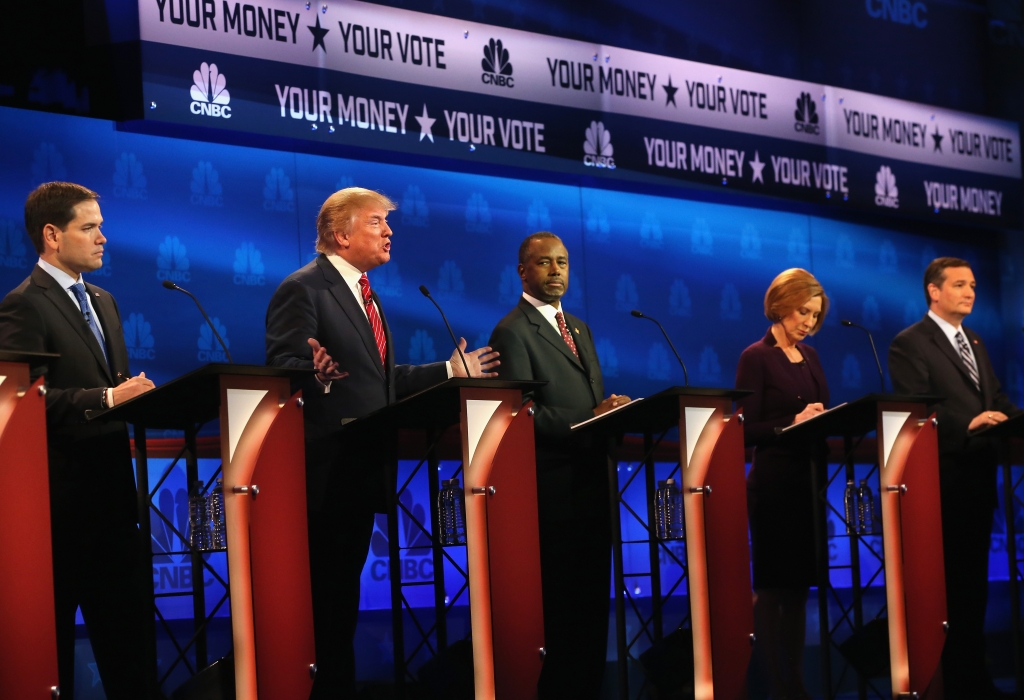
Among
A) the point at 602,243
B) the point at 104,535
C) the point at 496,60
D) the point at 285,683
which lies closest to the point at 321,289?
the point at 104,535

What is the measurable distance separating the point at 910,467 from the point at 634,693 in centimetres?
154

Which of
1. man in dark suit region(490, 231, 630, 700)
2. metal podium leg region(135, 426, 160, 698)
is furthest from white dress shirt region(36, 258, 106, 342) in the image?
man in dark suit region(490, 231, 630, 700)

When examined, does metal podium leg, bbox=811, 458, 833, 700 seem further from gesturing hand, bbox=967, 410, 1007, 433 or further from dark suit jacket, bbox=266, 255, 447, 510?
dark suit jacket, bbox=266, 255, 447, 510

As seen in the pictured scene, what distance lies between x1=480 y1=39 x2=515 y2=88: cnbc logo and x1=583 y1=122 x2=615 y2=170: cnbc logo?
52 centimetres

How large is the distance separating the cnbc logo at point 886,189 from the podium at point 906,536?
3176 mm

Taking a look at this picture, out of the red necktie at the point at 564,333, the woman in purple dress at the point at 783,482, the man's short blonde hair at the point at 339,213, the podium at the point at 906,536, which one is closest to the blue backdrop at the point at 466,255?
the man's short blonde hair at the point at 339,213

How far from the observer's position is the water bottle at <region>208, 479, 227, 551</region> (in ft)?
10.9

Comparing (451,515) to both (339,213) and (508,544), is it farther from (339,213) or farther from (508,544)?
(339,213)

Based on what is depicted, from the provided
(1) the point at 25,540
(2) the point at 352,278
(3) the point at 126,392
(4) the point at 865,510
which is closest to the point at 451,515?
(2) the point at 352,278

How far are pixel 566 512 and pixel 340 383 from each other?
38.2 inches

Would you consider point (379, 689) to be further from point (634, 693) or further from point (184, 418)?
point (184, 418)

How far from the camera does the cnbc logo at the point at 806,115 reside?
723 cm

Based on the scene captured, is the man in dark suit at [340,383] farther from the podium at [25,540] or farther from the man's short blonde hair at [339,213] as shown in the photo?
the podium at [25,540]

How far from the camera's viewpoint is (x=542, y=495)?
166 inches
